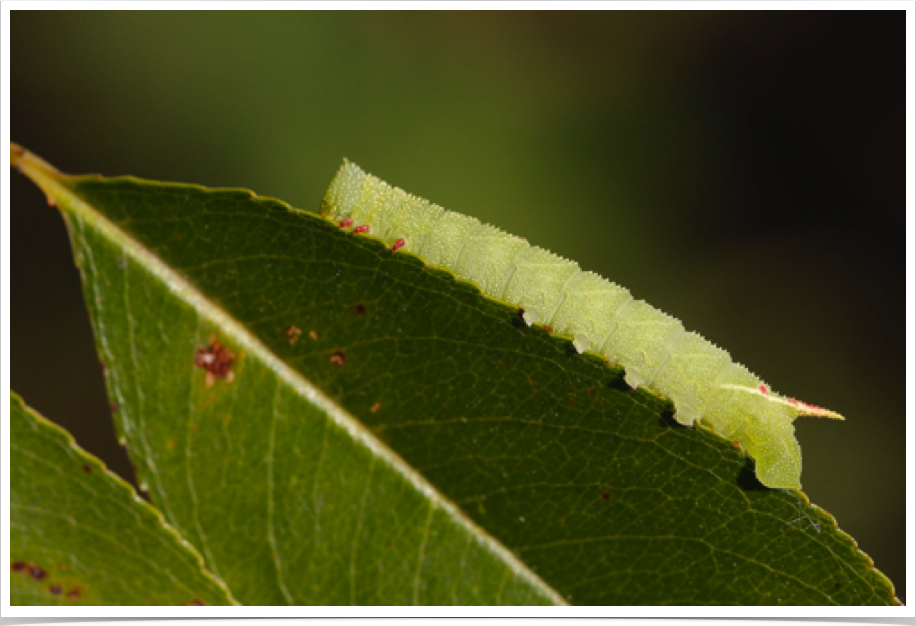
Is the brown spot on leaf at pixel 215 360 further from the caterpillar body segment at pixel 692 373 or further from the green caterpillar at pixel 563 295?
the caterpillar body segment at pixel 692 373

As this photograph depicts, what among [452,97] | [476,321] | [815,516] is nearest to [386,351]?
[476,321]

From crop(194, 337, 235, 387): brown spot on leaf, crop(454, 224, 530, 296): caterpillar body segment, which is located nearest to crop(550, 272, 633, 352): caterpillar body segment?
crop(454, 224, 530, 296): caterpillar body segment

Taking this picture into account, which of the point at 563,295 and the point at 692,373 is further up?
the point at 563,295

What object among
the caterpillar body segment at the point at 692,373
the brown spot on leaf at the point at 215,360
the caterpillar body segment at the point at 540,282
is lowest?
the brown spot on leaf at the point at 215,360

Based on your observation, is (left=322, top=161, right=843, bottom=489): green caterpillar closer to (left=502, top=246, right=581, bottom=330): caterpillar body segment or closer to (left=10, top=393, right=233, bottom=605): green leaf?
(left=502, top=246, right=581, bottom=330): caterpillar body segment

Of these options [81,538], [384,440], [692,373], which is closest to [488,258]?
[692,373]

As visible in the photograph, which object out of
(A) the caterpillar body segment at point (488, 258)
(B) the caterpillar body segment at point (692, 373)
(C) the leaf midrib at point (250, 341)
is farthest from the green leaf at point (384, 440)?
(A) the caterpillar body segment at point (488, 258)

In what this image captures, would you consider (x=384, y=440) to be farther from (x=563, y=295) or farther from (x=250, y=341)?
(x=563, y=295)

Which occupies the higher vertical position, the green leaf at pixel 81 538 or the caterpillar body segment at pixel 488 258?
the caterpillar body segment at pixel 488 258
